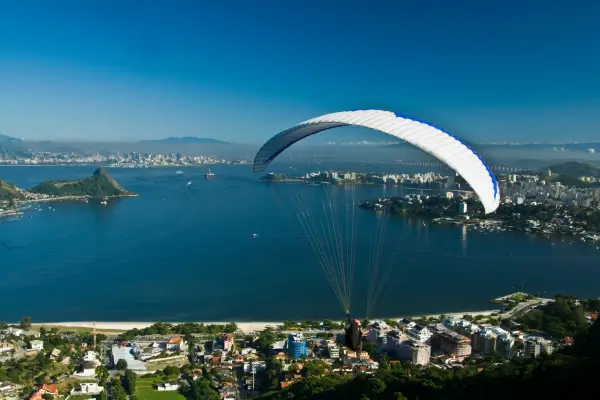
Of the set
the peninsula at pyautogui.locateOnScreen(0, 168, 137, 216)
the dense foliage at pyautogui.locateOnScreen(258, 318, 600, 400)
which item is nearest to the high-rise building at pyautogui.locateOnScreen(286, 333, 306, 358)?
the dense foliage at pyautogui.locateOnScreen(258, 318, 600, 400)

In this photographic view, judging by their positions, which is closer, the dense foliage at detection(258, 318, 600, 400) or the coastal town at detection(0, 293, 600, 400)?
the dense foliage at detection(258, 318, 600, 400)

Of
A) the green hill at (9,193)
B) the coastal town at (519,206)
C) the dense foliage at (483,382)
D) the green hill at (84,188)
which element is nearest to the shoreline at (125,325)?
the dense foliage at (483,382)

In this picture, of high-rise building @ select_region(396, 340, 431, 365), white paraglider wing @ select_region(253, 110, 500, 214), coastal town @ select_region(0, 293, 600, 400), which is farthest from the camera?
high-rise building @ select_region(396, 340, 431, 365)

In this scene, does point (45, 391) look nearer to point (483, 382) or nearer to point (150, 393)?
point (150, 393)

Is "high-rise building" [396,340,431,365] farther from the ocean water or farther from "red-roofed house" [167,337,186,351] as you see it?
"red-roofed house" [167,337,186,351]

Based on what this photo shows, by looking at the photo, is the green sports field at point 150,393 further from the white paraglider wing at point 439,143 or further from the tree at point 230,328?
the white paraglider wing at point 439,143

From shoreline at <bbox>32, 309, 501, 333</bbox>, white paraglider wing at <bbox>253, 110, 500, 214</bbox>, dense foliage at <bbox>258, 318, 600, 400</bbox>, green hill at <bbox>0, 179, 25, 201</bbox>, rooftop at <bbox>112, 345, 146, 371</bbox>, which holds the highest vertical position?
white paraglider wing at <bbox>253, 110, 500, 214</bbox>

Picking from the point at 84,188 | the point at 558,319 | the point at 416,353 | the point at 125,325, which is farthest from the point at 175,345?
the point at 84,188
